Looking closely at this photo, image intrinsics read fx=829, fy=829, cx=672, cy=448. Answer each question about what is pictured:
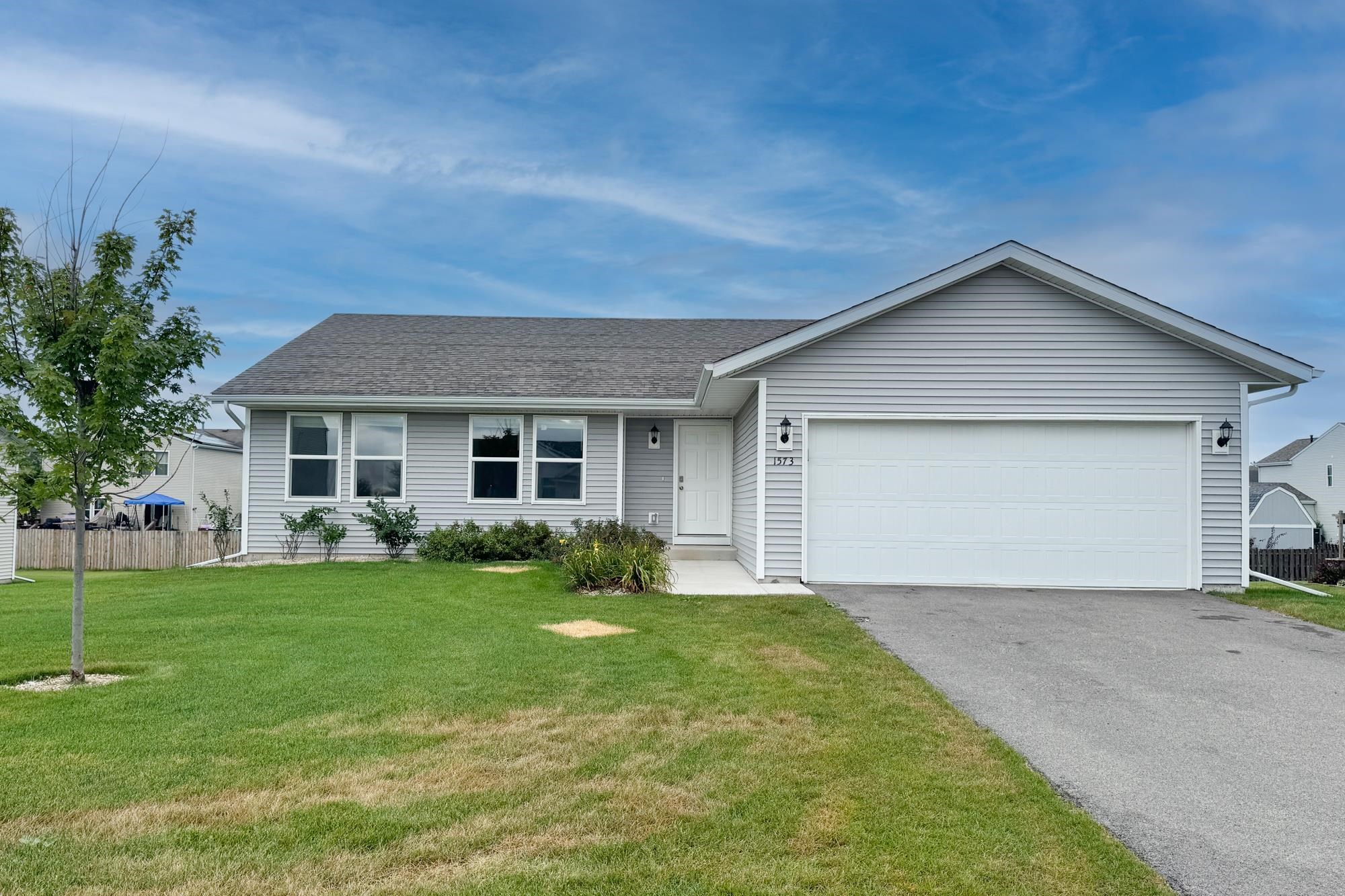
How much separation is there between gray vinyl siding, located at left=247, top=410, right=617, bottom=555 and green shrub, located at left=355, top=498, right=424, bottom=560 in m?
0.16

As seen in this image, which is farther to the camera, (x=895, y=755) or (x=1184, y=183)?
(x=1184, y=183)

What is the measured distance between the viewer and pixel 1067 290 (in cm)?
1102

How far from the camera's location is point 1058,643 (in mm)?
7496

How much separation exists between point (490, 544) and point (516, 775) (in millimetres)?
9989

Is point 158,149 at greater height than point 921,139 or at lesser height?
lesser

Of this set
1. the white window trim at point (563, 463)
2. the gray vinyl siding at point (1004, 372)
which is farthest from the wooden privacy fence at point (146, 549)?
the gray vinyl siding at point (1004, 372)

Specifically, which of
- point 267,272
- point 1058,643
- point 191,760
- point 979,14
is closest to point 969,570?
point 1058,643

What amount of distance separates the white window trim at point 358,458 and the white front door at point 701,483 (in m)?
4.87

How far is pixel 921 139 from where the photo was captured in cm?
1544

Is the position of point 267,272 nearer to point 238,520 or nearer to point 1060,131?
point 238,520

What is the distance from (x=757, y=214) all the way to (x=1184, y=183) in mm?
8028

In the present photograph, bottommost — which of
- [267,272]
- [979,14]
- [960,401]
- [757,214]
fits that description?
[960,401]

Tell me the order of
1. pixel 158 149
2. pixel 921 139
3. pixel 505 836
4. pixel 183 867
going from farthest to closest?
pixel 921 139 < pixel 158 149 < pixel 505 836 < pixel 183 867

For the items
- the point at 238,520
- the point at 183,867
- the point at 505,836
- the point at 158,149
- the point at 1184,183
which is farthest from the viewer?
the point at 238,520
